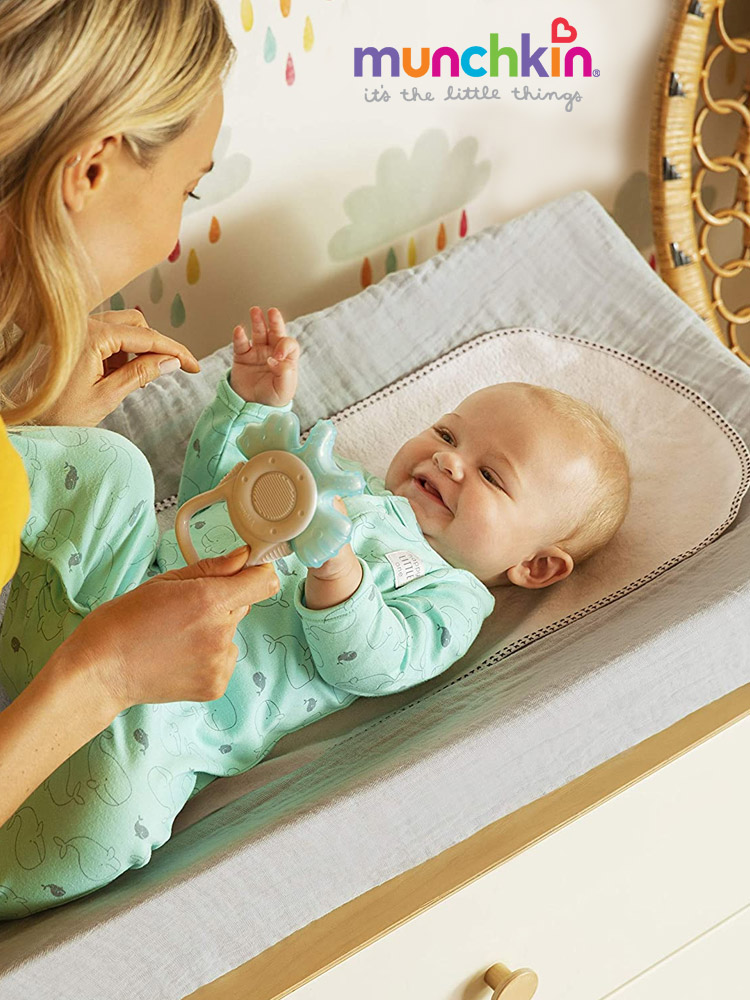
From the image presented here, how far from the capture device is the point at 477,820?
889 millimetres

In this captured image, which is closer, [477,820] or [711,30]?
[477,820]

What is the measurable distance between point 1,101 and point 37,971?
0.57 metres

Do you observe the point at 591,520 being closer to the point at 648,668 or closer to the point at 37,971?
the point at 648,668

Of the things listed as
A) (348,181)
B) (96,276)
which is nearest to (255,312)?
(96,276)

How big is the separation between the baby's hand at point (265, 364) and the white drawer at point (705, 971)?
28.7 inches

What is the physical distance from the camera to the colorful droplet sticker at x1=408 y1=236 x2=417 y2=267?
1735 millimetres

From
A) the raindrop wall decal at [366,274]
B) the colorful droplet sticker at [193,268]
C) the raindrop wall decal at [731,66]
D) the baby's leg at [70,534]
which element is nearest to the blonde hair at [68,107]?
the baby's leg at [70,534]

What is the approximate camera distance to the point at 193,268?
156 centimetres

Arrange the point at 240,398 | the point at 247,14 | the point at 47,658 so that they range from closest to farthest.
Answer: the point at 47,658, the point at 240,398, the point at 247,14

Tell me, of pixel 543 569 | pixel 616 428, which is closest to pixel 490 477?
pixel 543 569

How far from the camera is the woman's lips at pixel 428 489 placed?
4.09 feet

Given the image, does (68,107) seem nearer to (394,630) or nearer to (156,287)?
(394,630)

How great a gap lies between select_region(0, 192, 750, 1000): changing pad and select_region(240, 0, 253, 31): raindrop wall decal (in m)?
0.37

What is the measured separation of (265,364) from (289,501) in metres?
0.47
